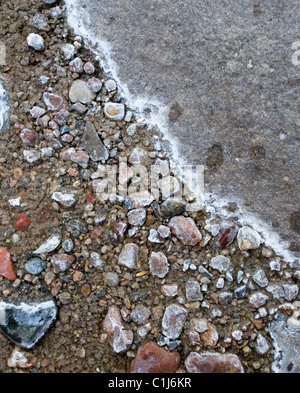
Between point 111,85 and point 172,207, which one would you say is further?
point 111,85

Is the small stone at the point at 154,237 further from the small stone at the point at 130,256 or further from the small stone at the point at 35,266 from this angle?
the small stone at the point at 35,266

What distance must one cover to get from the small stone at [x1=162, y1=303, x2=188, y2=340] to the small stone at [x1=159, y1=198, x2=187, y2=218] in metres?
0.46

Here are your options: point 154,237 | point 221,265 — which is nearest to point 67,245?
point 154,237

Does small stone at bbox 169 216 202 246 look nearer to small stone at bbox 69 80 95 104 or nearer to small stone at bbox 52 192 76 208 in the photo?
small stone at bbox 52 192 76 208

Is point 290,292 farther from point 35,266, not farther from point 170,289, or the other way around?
point 35,266

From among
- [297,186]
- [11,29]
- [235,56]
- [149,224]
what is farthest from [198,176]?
[11,29]

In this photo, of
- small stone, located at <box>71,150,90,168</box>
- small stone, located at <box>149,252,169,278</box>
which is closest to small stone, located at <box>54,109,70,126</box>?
small stone, located at <box>71,150,90,168</box>

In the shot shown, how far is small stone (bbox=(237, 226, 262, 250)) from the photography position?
1914 millimetres

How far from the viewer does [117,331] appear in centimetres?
188

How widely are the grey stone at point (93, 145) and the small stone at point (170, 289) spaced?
0.73m

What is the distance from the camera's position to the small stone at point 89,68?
2.12 m

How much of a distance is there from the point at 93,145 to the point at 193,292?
92 cm

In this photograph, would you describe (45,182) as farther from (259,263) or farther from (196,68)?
(259,263)

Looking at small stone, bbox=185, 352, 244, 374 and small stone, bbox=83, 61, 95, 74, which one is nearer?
small stone, bbox=185, 352, 244, 374
